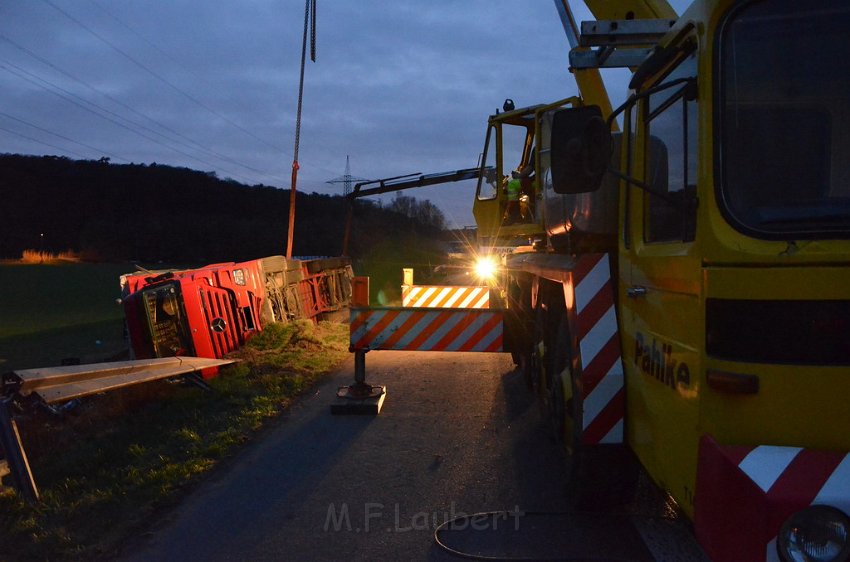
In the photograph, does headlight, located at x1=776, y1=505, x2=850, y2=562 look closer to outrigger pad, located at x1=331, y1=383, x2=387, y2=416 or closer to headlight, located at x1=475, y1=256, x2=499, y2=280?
outrigger pad, located at x1=331, y1=383, x2=387, y2=416

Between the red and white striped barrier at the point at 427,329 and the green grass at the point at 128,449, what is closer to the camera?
the green grass at the point at 128,449

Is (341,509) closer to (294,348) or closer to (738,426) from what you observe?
(738,426)

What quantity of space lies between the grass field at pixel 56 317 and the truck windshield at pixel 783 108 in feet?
30.4

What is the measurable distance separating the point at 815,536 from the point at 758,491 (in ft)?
0.76

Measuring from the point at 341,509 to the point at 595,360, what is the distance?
1.97 meters

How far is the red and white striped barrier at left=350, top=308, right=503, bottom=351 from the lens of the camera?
251 inches

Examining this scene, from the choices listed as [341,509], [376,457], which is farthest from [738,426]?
[376,457]

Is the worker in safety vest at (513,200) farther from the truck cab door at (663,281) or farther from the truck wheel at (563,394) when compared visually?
the truck cab door at (663,281)

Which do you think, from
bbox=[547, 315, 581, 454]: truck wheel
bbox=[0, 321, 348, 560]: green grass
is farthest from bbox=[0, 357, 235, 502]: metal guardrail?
bbox=[547, 315, 581, 454]: truck wheel

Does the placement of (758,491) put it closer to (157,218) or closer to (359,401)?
(359,401)

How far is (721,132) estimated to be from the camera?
2.41 metres

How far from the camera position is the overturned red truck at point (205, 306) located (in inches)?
304

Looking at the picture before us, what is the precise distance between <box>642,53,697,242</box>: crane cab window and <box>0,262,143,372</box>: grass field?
867 centimetres

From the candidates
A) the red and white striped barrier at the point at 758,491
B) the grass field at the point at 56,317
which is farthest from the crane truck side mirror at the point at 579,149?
the grass field at the point at 56,317
